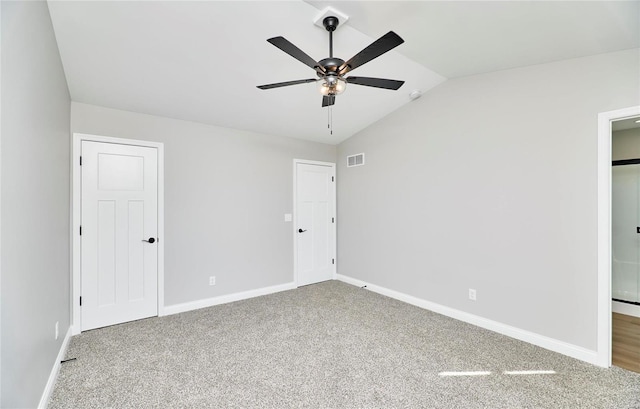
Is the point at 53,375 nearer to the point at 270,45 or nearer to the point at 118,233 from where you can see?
the point at 118,233

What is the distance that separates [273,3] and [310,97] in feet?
4.58

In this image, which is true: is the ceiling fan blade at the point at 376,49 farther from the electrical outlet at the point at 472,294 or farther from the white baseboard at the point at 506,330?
the white baseboard at the point at 506,330

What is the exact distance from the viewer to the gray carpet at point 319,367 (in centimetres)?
198

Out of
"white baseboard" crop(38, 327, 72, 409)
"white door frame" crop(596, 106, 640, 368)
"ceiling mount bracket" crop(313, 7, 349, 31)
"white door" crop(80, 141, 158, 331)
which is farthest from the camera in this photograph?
"white door" crop(80, 141, 158, 331)

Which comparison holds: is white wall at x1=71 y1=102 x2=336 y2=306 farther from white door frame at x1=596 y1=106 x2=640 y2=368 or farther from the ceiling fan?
white door frame at x1=596 y1=106 x2=640 y2=368

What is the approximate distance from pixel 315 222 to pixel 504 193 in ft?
9.12

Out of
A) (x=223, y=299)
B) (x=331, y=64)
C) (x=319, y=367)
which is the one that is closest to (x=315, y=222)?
(x=223, y=299)

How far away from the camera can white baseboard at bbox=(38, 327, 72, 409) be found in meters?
1.90

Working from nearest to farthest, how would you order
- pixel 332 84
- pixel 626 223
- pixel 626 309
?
pixel 332 84
pixel 626 309
pixel 626 223

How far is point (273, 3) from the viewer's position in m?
2.07

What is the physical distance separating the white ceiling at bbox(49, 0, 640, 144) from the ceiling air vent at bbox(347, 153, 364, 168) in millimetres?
1346

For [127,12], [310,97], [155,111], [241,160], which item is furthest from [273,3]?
[241,160]

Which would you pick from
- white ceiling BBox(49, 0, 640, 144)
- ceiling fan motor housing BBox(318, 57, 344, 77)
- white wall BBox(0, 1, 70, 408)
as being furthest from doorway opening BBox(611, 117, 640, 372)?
white wall BBox(0, 1, 70, 408)

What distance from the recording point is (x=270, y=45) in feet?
8.08
